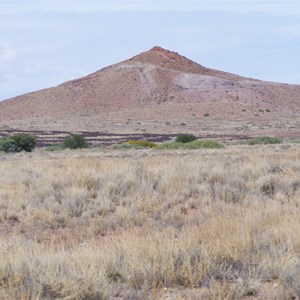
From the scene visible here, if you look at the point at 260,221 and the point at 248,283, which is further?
the point at 260,221

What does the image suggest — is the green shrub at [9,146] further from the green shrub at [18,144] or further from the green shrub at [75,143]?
the green shrub at [75,143]

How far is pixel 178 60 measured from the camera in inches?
5433

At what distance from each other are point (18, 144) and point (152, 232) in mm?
34001

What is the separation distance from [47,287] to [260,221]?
14.2ft

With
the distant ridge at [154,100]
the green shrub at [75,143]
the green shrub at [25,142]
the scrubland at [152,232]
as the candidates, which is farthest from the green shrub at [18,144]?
the distant ridge at [154,100]

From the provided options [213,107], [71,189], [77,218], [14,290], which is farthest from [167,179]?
[213,107]

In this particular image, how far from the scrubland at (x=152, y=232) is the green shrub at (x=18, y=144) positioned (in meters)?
24.3

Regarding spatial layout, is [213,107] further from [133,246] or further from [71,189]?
[133,246]

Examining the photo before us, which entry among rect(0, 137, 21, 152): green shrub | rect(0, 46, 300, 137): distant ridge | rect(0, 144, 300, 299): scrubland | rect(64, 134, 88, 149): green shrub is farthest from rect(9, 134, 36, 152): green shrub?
rect(0, 46, 300, 137): distant ridge

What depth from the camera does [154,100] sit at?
364 feet

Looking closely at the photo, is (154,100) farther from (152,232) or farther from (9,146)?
(152,232)

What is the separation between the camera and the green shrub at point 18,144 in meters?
41.7

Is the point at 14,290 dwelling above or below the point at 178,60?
below

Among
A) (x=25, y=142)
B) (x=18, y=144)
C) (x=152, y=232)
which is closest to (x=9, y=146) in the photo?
(x=18, y=144)
